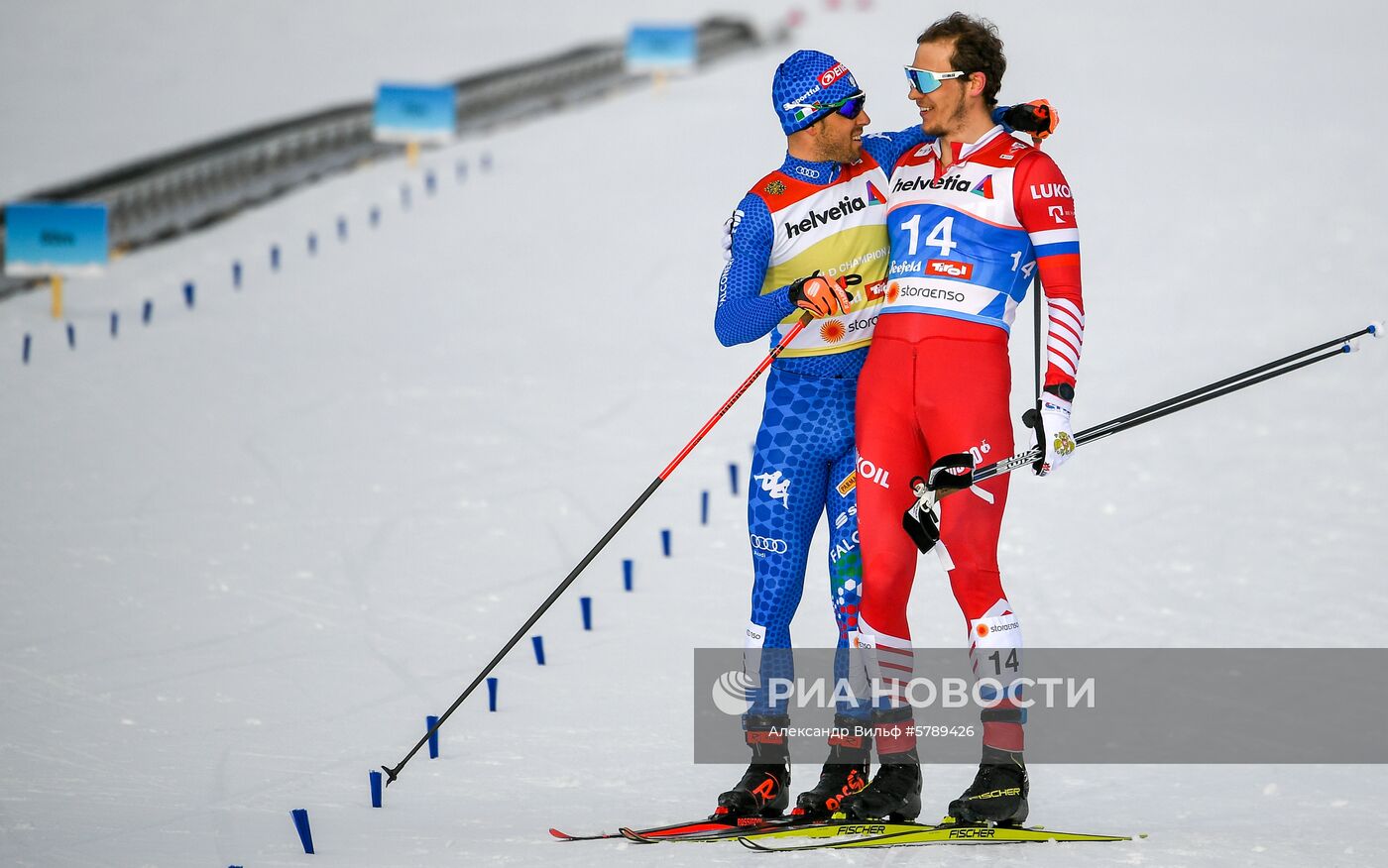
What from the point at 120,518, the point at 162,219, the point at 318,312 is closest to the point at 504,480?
the point at 120,518

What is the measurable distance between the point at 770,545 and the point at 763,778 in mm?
748

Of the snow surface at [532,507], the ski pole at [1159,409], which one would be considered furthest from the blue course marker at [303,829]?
the ski pole at [1159,409]

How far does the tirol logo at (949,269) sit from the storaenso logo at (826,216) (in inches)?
13.9

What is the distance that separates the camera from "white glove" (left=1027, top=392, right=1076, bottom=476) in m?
4.81

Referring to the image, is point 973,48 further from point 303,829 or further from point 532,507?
point 532,507

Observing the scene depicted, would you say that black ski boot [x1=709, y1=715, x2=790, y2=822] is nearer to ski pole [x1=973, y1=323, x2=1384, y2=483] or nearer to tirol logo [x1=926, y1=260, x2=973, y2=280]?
ski pole [x1=973, y1=323, x2=1384, y2=483]

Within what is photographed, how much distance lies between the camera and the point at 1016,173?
16.2 feet

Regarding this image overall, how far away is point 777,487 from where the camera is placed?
5320mm

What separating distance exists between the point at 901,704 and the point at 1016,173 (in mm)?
1648

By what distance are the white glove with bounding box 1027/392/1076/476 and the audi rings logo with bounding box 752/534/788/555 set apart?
90 cm

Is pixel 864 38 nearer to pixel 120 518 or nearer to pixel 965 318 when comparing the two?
pixel 120 518

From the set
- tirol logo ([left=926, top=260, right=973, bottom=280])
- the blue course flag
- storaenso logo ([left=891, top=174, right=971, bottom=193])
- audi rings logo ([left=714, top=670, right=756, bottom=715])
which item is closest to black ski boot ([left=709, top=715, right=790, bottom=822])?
audi rings logo ([left=714, top=670, right=756, bottom=715])

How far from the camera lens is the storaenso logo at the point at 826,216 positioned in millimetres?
5223

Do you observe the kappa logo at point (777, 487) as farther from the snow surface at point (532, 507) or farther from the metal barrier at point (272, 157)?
the metal barrier at point (272, 157)
